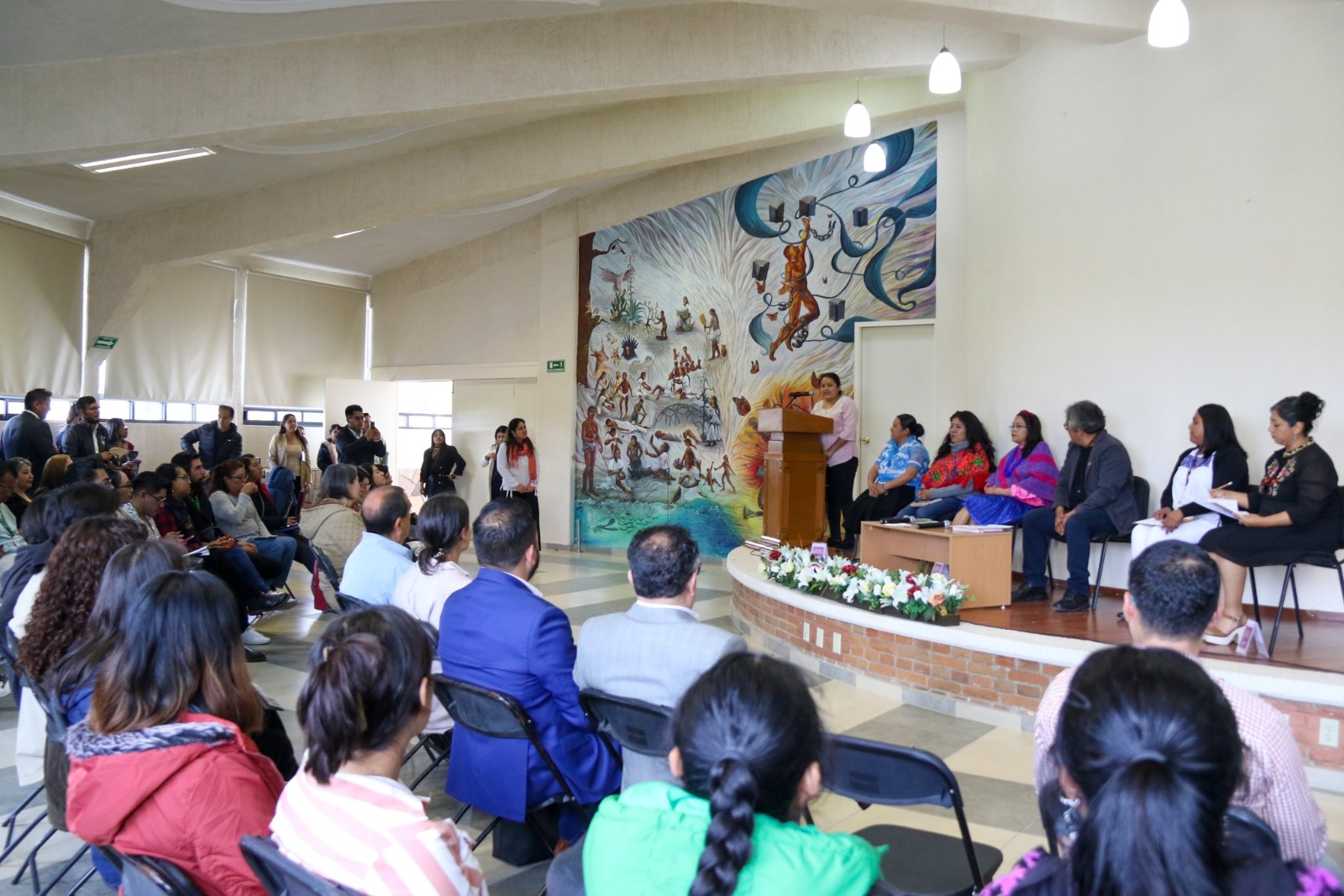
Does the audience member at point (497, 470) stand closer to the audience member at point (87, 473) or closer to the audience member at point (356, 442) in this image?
the audience member at point (356, 442)

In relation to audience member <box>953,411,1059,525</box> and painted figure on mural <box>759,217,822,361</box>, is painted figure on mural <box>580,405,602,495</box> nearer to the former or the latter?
painted figure on mural <box>759,217,822,361</box>

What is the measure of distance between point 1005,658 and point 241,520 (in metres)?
4.88

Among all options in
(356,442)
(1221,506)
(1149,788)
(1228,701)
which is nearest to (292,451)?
(356,442)

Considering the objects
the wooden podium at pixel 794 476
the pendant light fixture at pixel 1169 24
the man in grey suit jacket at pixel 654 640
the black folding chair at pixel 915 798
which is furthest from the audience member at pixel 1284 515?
the man in grey suit jacket at pixel 654 640

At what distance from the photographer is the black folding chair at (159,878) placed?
171 cm

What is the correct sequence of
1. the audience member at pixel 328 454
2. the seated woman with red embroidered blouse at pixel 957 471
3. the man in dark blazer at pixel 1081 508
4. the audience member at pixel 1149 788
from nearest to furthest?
1. the audience member at pixel 1149 788
2. the man in dark blazer at pixel 1081 508
3. the seated woman with red embroidered blouse at pixel 957 471
4. the audience member at pixel 328 454

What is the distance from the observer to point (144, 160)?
8516mm

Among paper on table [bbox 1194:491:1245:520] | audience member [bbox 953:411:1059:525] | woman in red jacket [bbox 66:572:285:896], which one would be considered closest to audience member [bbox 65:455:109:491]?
woman in red jacket [bbox 66:572:285:896]

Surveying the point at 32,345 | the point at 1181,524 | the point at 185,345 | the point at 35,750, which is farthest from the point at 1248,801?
the point at 185,345

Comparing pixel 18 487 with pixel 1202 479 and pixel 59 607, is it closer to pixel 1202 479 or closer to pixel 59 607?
pixel 59 607

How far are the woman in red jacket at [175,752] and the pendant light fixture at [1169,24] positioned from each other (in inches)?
186

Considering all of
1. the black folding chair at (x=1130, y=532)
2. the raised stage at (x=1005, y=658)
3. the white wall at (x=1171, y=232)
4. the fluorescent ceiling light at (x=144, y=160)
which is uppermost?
the fluorescent ceiling light at (x=144, y=160)

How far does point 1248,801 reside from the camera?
1747 mm

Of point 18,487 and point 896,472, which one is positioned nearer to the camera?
point 18,487
